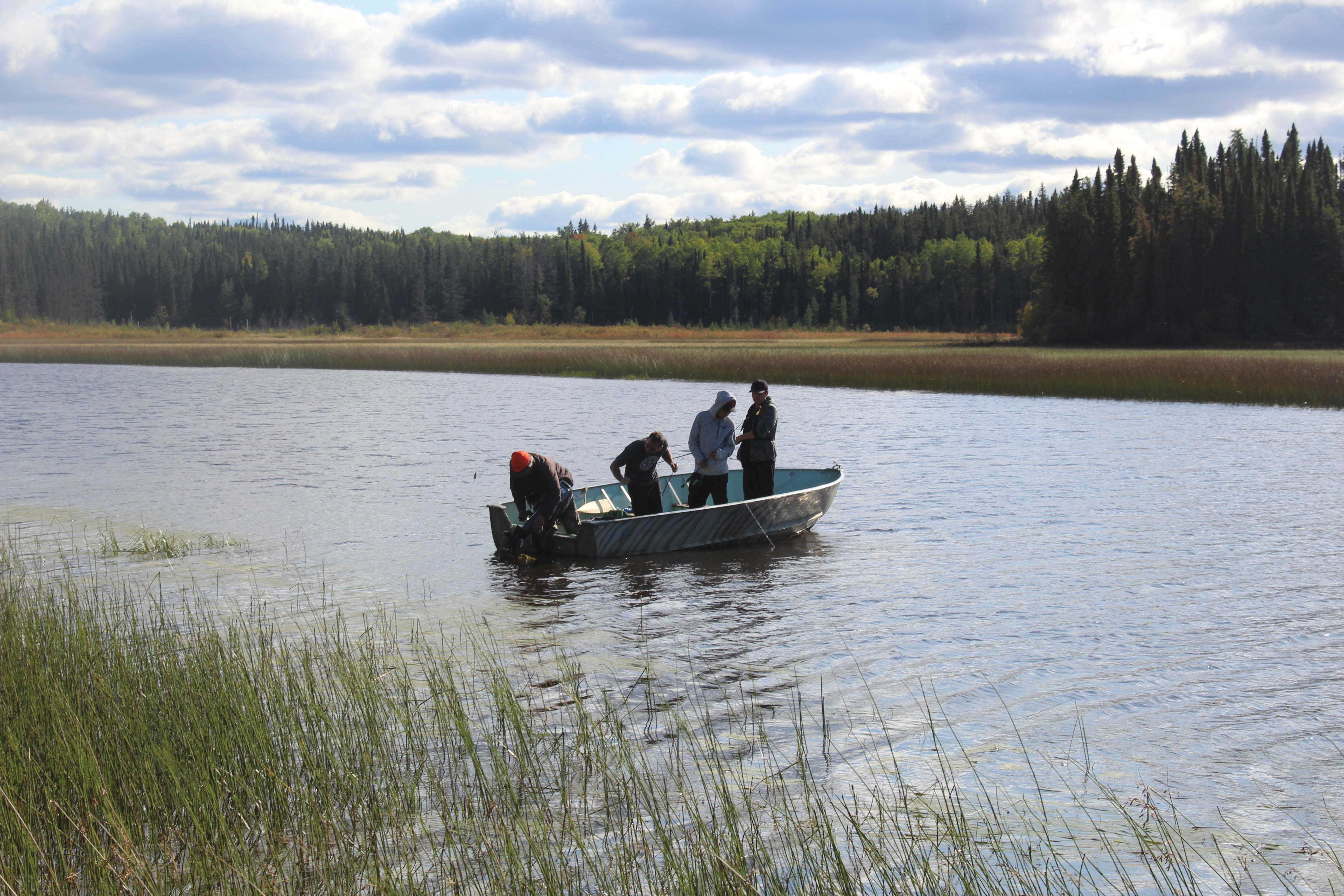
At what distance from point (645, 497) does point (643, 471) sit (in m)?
0.41

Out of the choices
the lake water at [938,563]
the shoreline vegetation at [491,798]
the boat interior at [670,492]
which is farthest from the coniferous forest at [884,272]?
the shoreline vegetation at [491,798]

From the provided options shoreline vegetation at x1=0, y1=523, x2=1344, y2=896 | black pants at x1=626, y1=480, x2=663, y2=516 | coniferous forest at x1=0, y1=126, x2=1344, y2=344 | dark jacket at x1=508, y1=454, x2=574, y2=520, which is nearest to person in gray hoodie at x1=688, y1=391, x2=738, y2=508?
black pants at x1=626, y1=480, x2=663, y2=516

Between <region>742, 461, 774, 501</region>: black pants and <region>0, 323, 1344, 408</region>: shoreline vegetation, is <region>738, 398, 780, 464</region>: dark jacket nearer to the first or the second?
<region>742, 461, 774, 501</region>: black pants

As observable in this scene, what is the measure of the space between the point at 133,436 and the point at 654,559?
1998 centimetres

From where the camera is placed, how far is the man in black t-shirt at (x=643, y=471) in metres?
13.4

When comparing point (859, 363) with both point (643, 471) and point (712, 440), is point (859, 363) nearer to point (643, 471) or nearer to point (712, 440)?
point (712, 440)

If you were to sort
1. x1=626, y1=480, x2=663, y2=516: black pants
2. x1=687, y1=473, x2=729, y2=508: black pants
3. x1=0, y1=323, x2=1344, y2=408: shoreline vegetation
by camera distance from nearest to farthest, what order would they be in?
1. x1=626, y1=480, x2=663, y2=516: black pants
2. x1=687, y1=473, x2=729, y2=508: black pants
3. x1=0, y1=323, x2=1344, y2=408: shoreline vegetation

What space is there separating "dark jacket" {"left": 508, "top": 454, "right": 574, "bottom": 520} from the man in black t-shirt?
2.75 feet

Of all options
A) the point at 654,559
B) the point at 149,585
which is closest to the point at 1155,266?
the point at 654,559

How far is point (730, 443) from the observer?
45.4ft

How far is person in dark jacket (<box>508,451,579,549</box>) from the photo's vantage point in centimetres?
1278

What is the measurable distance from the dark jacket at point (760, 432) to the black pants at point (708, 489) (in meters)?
0.41

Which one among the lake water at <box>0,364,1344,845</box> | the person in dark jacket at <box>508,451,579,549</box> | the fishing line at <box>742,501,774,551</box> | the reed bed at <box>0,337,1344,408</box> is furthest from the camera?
the reed bed at <box>0,337,1344,408</box>

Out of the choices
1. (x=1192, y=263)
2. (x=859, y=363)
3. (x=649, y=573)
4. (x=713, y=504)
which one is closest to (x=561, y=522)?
(x=649, y=573)
